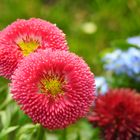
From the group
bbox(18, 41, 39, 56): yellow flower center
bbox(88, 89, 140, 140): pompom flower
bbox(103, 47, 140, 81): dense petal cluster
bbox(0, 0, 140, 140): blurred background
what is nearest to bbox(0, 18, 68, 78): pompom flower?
bbox(18, 41, 39, 56): yellow flower center

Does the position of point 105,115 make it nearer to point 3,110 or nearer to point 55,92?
point 3,110

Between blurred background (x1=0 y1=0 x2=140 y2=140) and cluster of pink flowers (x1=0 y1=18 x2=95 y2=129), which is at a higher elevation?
blurred background (x1=0 y1=0 x2=140 y2=140)

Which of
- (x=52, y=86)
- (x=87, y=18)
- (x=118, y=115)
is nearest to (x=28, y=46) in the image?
(x=52, y=86)

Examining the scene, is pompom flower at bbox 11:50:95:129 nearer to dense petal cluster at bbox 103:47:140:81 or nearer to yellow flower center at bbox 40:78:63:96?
yellow flower center at bbox 40:78:63:96

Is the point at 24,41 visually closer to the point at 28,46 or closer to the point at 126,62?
the point at 28,46

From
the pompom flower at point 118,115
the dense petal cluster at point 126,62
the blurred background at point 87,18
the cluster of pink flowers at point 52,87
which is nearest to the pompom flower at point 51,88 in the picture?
the cluster of pink flowers at point 52,87

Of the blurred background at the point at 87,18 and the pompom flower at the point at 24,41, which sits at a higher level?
the blurred background at the point at 87,18

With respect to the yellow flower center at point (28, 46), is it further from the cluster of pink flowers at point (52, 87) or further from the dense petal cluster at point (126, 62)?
the dense petal cluster at point (126, 62)
